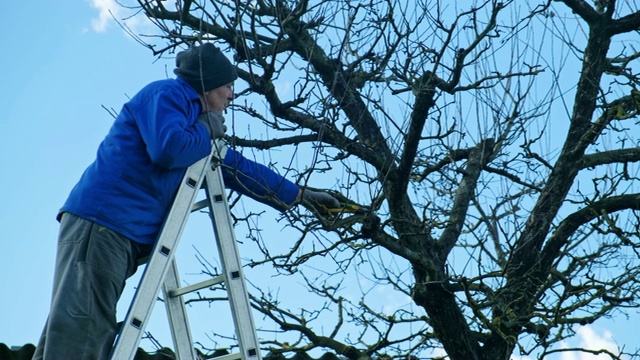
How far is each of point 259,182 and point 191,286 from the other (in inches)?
26.3

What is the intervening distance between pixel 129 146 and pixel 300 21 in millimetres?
2190

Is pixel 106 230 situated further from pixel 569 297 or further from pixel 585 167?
pixel 585 167

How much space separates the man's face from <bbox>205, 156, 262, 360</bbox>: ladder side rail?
29 centimetres

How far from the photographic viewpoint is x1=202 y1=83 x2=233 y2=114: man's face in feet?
13.3

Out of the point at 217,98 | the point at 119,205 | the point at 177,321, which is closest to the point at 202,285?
the point at 177,321

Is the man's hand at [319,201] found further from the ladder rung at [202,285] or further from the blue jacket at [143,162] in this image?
the blue jacket at [143,162]

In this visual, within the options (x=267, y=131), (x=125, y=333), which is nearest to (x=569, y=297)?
(x=267, y=131)

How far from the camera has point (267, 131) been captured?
5.38 m

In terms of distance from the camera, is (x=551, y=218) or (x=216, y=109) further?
(x=551, y=218)

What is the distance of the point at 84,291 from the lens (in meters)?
3.46

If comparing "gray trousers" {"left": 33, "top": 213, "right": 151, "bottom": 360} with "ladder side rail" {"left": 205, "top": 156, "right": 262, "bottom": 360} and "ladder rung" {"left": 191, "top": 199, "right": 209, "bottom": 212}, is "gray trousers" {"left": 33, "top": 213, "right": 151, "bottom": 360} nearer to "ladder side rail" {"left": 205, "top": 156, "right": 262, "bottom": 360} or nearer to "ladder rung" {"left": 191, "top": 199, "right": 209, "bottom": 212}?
"ladder side rail" {"left": 205, "top": 156, "right": 262, "bottom": 360}

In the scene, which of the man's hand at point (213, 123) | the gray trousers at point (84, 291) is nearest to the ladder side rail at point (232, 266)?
the man's hand at point (213, 123)

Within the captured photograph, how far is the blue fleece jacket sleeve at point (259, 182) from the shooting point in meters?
4.32

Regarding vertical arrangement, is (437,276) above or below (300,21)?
below
